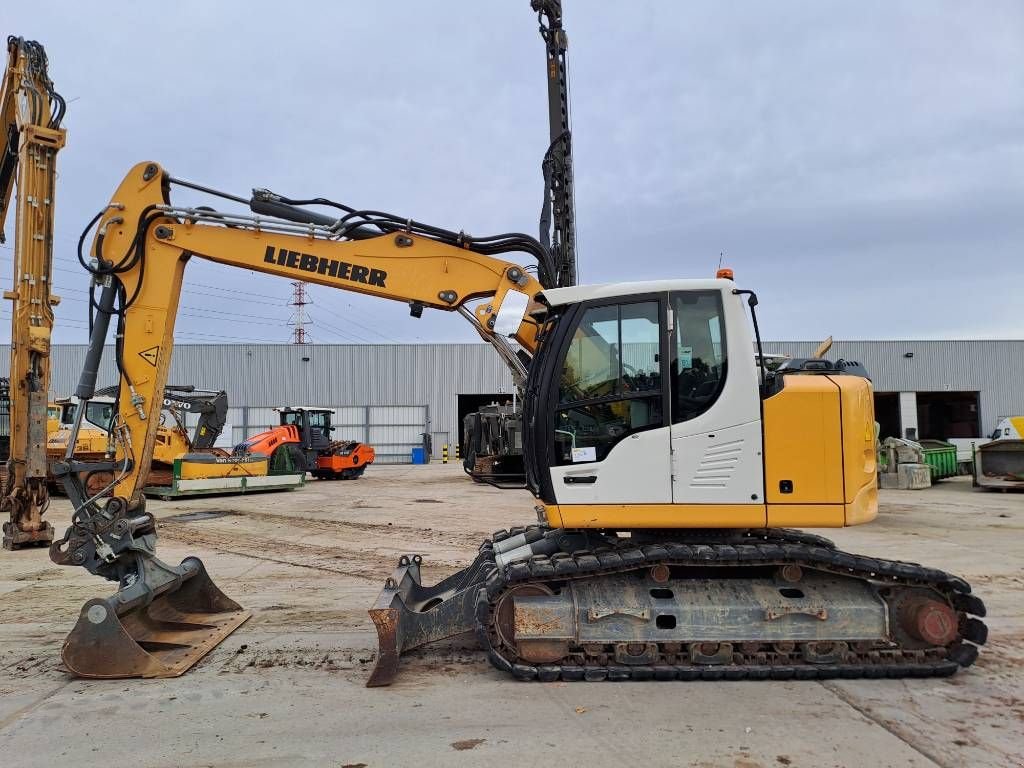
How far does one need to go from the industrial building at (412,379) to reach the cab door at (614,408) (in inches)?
1476

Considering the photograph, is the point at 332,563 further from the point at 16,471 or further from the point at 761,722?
the point at 761,722

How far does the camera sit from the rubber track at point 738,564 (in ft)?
15.6

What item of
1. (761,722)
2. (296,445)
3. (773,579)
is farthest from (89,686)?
(296,445)

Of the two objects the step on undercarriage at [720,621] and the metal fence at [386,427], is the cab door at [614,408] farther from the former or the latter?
the metal fence at [386,427]

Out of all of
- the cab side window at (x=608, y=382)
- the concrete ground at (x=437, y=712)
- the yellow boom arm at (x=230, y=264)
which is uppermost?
the yellow boom arm at (x=230, y=264)

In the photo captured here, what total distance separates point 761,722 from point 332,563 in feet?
22.8

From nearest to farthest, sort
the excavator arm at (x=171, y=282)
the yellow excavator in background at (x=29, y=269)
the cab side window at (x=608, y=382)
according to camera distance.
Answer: the cab side window at (x=608, y=382) → the excavator arm at (x=171, y=282) → the yellow excavator in background at (x=29, y=269)

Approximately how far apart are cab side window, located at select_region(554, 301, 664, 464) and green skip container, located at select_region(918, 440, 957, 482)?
20296 millimetres

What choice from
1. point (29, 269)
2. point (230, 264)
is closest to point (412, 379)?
point (29, 269)

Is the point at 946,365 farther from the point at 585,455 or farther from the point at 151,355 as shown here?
the point at 151,355

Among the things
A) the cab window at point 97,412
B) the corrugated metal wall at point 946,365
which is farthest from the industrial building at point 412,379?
the cab window at point 97,412

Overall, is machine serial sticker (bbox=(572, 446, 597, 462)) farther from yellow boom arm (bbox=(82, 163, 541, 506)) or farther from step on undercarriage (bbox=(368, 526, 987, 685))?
yellow boom arm (bbox=(82, 163, 541, 506))

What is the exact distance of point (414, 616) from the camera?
5.15 m

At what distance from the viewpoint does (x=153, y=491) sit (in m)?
18.6
